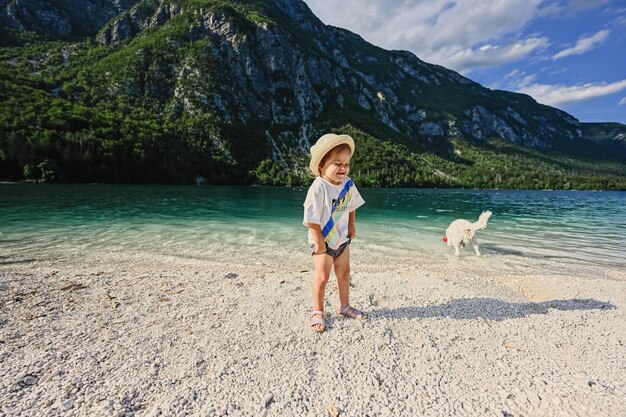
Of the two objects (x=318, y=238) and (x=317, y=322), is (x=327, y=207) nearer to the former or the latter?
(x=318, y=238)

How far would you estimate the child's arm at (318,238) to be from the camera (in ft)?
13.7

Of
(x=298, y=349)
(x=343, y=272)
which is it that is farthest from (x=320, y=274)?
(x=298, y=349)

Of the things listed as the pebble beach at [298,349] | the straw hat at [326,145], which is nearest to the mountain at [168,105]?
the pebble beach at [298,349]

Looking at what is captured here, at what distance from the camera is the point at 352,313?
4.75 metres

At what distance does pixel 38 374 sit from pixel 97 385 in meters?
0.70

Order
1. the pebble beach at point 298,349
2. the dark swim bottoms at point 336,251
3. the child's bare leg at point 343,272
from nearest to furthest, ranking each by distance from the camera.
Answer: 1. the pebble beach at point 298,349
2. the dark swim bottoms at point 336,251
3. the child's bare leg at point 343,272

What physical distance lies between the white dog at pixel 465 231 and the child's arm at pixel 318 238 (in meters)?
8.72

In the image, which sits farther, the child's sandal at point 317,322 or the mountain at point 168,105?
the mountain at point 168,105

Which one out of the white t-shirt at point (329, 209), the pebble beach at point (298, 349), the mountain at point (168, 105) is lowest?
the pebble beach at point (298, 349)

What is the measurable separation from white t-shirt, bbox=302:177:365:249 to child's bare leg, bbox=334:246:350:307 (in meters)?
0.26

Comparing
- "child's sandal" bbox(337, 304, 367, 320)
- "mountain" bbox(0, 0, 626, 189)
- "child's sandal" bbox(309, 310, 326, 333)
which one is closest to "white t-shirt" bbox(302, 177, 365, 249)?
"child's sandal" bbox(309, 310, 326, 333)

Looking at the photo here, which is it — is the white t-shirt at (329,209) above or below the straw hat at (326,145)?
below

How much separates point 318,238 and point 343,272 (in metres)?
0.89

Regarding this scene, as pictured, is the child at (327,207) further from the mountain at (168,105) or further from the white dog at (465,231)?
the mountain at (168,105)
